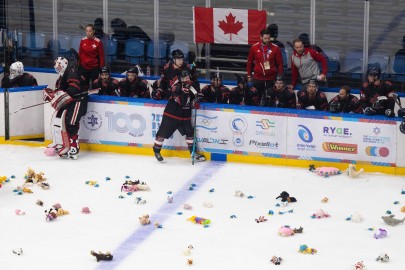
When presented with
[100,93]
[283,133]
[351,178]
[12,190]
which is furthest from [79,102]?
[351,178]

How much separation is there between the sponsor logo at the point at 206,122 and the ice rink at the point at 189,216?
486 mm

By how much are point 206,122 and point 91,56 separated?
2957 millimetres

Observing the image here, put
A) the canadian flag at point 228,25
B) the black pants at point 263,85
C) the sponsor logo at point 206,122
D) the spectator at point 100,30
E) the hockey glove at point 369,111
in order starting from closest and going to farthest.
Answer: the hockey glove at point 369,111 < the sponsor logo at point 206,122 < the black pants at point 263,85 < the canadian flag at point 228,25 < the spectator at point 100,30

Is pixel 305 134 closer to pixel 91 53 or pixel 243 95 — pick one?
pixel 243 95

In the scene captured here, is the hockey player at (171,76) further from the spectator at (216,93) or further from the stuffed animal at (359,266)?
the stuffed animal at (359,266)

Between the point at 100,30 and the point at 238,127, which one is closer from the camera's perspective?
the point at 238,127

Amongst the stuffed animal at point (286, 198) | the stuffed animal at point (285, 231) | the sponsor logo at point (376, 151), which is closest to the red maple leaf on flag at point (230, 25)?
the sponsor logo at point (376, 151)

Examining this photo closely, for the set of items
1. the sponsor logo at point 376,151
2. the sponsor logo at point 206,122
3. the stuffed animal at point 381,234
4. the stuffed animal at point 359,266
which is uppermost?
the sponsor logo at point 206,122

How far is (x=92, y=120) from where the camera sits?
15.2 metres

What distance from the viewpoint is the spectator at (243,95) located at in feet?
49.3

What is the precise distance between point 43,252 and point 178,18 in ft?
24.0

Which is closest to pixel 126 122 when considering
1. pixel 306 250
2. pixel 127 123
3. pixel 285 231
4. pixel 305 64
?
pixel 127 123

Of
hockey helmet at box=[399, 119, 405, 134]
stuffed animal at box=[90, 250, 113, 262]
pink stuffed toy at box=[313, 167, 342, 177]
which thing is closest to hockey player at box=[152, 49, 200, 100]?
pink stuffed toy at box=[313, 167, 342, 177]

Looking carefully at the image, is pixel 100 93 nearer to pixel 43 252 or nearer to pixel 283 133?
pixel 283 133
